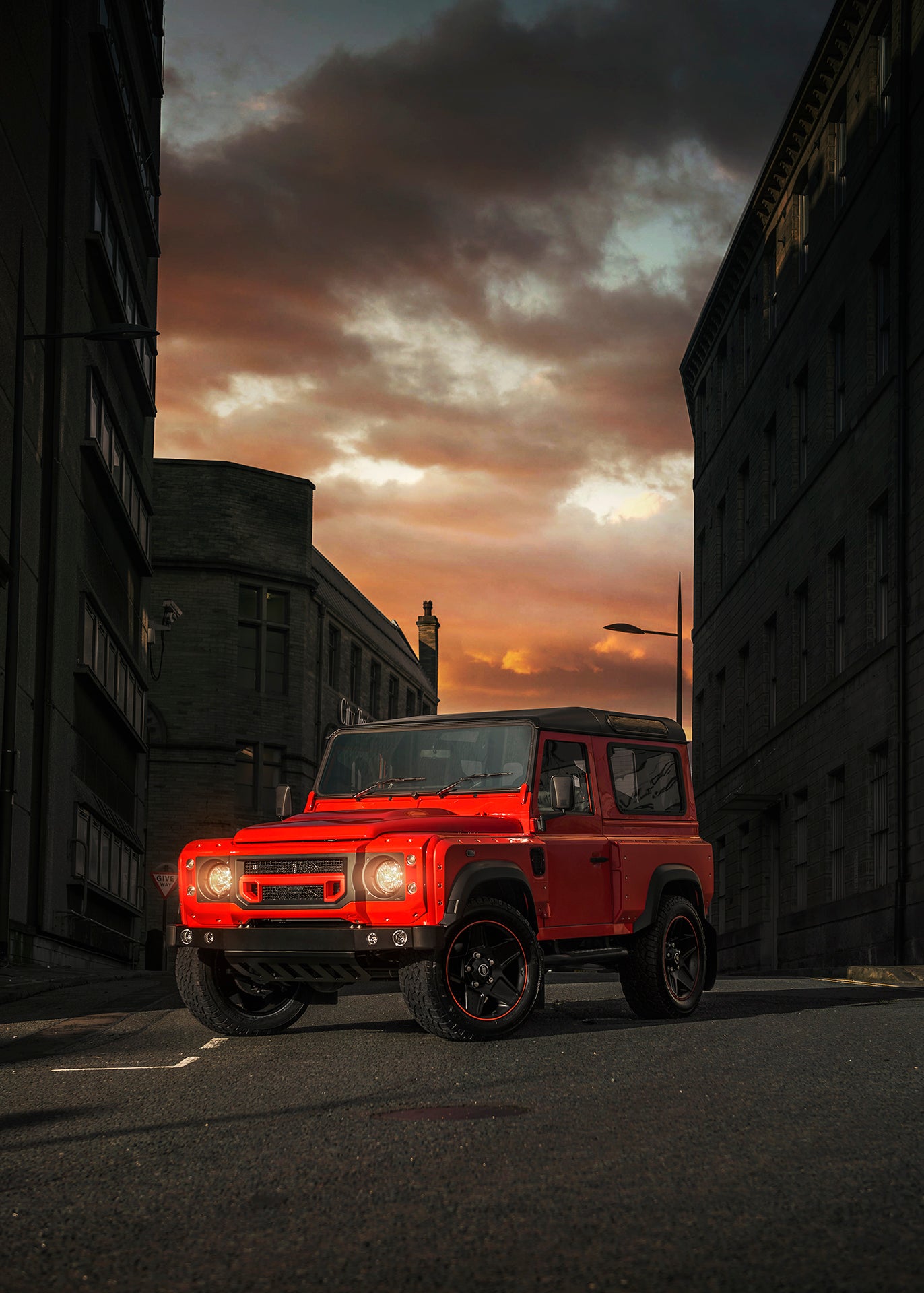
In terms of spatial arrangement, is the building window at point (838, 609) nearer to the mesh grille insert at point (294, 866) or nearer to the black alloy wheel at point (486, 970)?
the black alloy wheel at point (486, 970)

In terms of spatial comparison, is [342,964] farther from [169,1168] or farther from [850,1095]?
[169,1168]

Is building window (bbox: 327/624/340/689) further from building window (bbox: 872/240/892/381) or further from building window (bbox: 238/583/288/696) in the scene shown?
building window (bbox: 872/240/892/381)

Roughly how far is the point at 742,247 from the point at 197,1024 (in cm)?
3360

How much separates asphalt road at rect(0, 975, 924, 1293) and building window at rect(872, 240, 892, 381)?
2143 centimetres

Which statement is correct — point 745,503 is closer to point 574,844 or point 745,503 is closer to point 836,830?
point 836,830

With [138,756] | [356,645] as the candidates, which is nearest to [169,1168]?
[138,756]

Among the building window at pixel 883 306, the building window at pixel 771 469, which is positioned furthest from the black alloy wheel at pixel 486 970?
the building window at pixel 771 469

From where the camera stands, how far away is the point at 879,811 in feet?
92.5

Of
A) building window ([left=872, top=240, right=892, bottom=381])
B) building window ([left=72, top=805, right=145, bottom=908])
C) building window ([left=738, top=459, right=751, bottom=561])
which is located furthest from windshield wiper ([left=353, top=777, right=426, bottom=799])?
building window ([left=738, top=459, right=751, bottom=561])

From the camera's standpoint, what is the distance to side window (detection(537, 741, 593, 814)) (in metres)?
11.0

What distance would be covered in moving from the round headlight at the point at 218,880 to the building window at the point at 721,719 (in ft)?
111

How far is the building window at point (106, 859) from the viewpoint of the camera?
27.1 m

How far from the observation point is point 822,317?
3331cm

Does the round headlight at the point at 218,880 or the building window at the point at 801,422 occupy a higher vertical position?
the building window at the point at 801,422
